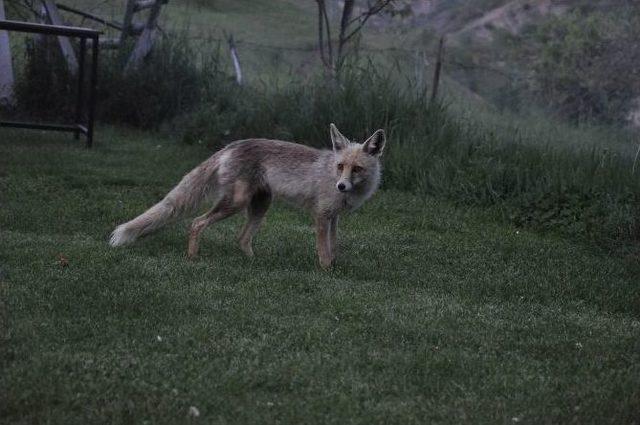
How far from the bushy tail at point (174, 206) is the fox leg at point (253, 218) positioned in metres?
0.38

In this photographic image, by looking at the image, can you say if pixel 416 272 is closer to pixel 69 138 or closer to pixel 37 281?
pixel 37 281

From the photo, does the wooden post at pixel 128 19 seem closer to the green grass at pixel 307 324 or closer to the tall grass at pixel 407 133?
the tall grass at pixel 407 133

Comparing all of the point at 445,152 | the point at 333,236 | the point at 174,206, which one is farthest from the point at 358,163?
the point at 445,152

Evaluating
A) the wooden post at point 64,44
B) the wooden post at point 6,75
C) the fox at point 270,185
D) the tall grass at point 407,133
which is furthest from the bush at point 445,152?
the wooden post at point 6,75

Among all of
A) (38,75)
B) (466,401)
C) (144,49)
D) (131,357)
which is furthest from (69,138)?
(466,401)

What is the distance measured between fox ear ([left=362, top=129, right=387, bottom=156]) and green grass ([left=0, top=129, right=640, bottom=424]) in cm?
89

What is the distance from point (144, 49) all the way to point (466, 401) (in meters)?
11.0

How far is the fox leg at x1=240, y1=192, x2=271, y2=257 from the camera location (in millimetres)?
7363

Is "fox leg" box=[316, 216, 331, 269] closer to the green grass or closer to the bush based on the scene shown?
the green grass

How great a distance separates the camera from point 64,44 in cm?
1355

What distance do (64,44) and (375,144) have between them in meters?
7.88

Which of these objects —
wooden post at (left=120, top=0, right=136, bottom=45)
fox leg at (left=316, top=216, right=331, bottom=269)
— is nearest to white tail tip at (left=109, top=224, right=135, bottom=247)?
fox leg at (left=316, top=216, right=331, bottom=269)

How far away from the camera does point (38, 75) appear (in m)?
13.4

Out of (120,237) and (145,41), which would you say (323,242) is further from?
(145,41)
